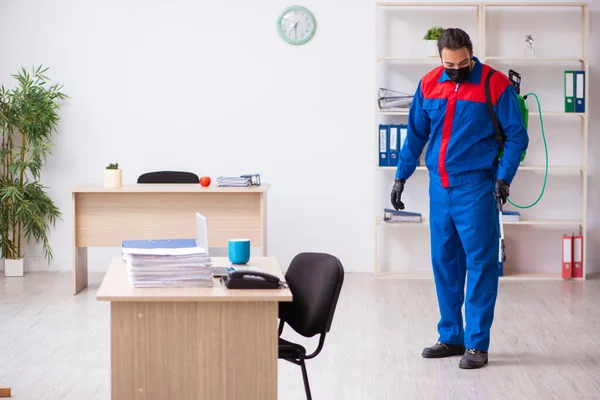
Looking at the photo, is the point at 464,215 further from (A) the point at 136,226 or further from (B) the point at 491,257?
(A) the point at 136,226

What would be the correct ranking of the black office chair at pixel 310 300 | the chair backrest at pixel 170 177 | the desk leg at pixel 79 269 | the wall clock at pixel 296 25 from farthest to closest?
1. the wall clock at pixel 296 25
2. the chair backrest at pixel 170 177
3. the desk leg at pixel 79 269
4. the black office chair at pixel 310 300

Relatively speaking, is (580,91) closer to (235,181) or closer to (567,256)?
(567,256)

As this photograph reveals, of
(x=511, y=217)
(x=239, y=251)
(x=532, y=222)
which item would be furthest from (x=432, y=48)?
(x=239, y=251)

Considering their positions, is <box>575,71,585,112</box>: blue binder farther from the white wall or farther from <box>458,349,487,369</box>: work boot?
<box>458,349,487,369</box>: work boot

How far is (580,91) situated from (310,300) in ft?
14.3

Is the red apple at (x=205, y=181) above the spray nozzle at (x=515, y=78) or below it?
below

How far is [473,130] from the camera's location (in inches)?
173

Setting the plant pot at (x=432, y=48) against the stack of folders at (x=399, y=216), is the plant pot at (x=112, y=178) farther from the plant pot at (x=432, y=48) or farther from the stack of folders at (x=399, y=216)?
the plant pot at (x=432, y=48)

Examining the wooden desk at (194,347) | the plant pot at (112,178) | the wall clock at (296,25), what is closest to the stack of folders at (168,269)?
the wooden desk at (194,347)

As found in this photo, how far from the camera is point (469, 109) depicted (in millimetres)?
4395

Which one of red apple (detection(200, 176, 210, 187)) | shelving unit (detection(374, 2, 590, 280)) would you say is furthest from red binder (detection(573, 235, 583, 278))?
red apple (detection(200, 176, 210, 187))

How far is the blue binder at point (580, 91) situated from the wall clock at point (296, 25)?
6.80 ft

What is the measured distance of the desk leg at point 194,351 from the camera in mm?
2879

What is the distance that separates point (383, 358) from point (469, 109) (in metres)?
1.34
